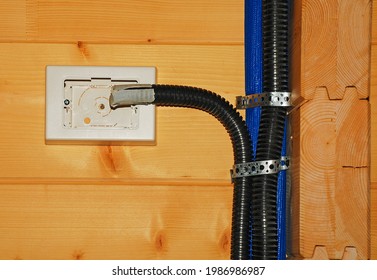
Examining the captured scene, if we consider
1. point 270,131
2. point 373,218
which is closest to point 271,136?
point 270,131

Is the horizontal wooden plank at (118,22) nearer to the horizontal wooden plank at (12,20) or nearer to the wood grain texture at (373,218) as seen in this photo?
the horizontal wooden plank at (12,20)

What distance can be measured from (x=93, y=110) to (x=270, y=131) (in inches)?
12.4

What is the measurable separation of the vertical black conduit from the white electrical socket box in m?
0.20

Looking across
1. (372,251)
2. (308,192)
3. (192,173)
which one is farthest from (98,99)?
(372,251)

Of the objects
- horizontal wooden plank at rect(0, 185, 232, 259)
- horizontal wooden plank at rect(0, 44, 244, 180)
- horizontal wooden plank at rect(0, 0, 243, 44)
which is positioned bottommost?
horizontal wooden plank at rect(0, 185, 232, 259)

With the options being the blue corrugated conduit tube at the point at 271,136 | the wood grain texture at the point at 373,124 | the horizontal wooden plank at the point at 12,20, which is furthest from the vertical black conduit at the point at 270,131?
the horizontal wooden plank at the point at 12,20

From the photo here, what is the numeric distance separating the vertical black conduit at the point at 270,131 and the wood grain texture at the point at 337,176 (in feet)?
0.18

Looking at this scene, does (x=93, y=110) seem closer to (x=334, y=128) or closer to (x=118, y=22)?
(x=118, y=22)

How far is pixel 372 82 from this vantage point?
0.99m

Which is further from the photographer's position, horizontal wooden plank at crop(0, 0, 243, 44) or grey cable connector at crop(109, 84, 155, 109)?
horizontal wooden plank at crop(0, 0, 243, 44)

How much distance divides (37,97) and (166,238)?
35 cm

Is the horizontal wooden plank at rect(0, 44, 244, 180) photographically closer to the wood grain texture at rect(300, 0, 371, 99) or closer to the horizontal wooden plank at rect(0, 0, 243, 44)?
the horizontal wooden plank at rect(0, 0, 243, 44)

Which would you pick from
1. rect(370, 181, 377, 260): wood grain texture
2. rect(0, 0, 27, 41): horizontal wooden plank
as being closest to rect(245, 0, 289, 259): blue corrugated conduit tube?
rect(370, 181, 377, 260): wood grain texture

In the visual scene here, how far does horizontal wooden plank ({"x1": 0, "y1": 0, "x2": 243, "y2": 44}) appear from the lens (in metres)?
1.03
